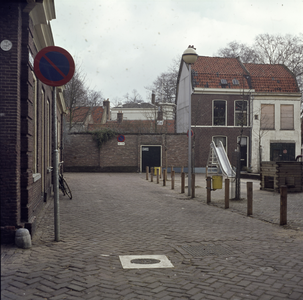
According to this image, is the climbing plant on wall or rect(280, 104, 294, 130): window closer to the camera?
the climbing plant on wall

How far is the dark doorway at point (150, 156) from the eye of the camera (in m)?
30.4

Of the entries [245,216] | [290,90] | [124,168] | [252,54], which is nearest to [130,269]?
[245,216]

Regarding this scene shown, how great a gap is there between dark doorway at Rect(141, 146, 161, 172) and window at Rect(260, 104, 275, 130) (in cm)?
977

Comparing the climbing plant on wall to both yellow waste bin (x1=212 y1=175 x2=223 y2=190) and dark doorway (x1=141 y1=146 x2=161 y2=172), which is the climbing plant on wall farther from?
yellow waste bin (x1=212 y1=175 x2=223 y2=190)

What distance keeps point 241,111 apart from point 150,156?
357 inches

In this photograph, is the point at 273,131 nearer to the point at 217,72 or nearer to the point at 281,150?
the point at 281,150

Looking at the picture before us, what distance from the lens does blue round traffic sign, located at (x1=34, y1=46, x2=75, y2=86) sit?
5.84 meters

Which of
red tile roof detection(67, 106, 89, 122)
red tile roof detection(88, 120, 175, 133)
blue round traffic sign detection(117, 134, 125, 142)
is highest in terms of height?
red tile roof detection(67, 106, 89, 122)

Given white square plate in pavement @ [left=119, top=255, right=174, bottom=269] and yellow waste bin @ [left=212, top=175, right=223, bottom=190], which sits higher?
yellow waste bin @ [left=212, top=175, right=223, bottom=190]

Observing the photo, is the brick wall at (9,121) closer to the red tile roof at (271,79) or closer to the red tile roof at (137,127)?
the red tile roof at (137,127)

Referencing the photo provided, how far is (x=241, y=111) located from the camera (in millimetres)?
32562

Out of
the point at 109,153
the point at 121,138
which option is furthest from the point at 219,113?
the point at 109,153

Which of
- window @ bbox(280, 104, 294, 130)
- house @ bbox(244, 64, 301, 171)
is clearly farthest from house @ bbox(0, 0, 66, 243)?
window @ bbox(280, 104, 294, 130)

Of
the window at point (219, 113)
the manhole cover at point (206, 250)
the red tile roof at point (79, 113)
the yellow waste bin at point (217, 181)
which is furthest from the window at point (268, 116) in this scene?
the manhole cover at point (206, 250)
